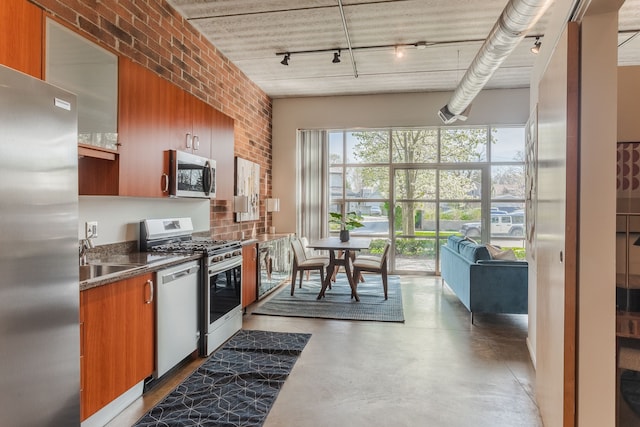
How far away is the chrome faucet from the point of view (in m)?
2.53

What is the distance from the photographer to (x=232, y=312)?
3.59 metres

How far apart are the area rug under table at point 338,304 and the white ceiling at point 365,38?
3.19 meters

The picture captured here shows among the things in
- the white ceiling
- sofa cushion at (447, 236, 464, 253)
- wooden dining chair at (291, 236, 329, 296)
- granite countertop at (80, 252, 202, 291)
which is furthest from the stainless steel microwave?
sofa cushion at (447, 236, 464, 253)

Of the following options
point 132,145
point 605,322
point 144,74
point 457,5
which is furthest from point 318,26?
point 605,322

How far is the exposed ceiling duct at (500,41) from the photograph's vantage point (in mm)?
2707

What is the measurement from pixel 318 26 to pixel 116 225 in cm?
288

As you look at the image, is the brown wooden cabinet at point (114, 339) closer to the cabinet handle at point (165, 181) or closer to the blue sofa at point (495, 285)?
the cabinet handle at point (165, 181)

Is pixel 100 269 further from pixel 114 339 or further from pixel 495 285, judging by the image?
pixel 495 285

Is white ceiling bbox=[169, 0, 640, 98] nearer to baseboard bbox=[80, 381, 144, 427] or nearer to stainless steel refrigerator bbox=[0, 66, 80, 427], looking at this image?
stainless steel refrigerator bbox=[0, 66, 80, 427]

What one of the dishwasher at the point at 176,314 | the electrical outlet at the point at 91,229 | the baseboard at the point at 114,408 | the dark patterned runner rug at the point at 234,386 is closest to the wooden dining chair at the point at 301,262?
the dark patterned runner rug at the point at 234,386

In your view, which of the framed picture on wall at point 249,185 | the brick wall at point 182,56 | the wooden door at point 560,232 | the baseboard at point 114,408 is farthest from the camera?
the framed picture on wall at point 249,185

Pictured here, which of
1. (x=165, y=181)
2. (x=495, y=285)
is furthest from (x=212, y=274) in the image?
(x=495, y=285)

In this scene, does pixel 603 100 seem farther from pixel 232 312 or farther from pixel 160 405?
pixel 232 312

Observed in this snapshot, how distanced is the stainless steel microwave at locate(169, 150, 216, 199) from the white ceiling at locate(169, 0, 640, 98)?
157 centimetres
